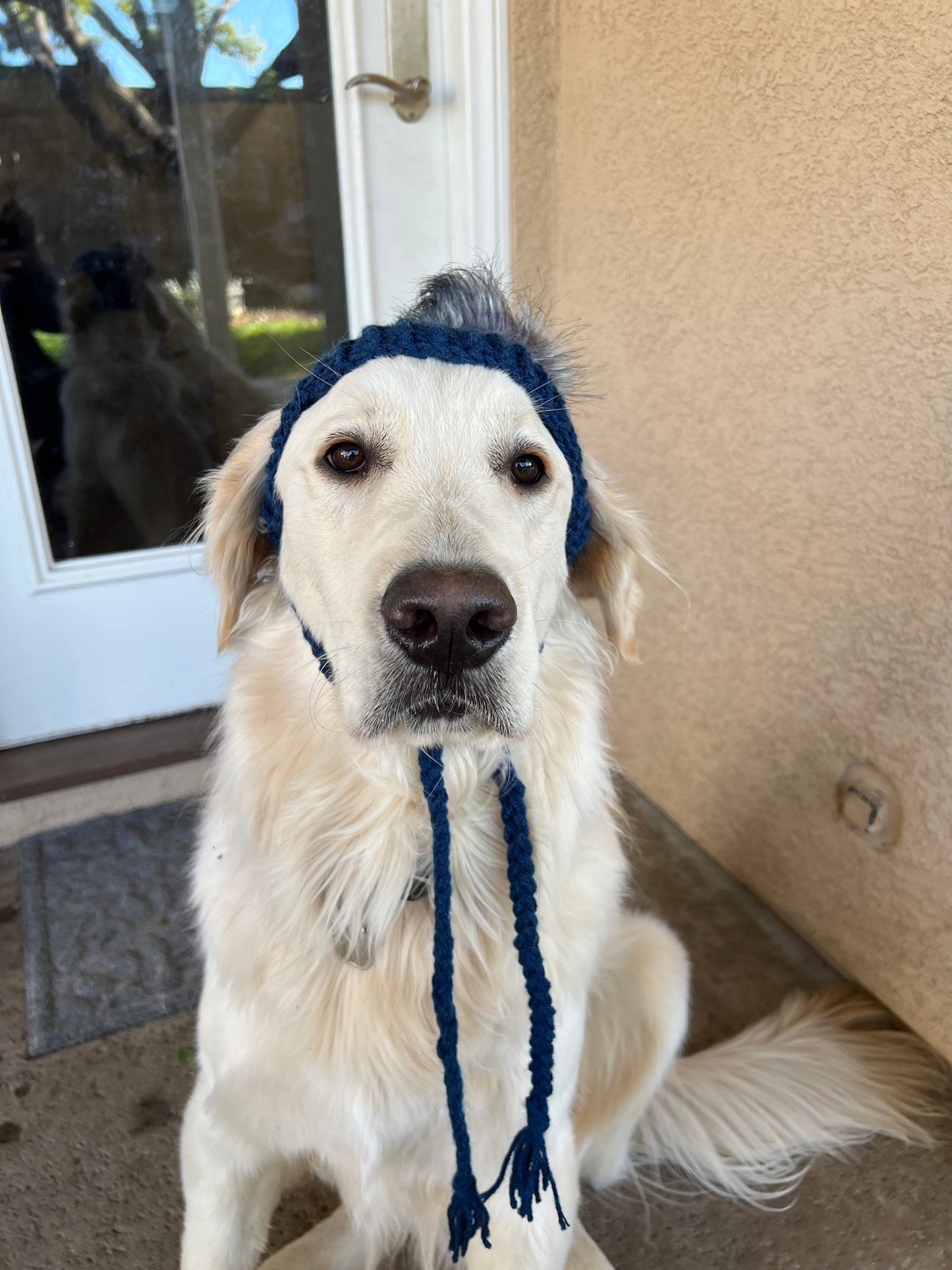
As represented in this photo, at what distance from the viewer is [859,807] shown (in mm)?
1652

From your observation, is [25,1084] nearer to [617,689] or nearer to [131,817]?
[131,817]

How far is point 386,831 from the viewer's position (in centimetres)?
107

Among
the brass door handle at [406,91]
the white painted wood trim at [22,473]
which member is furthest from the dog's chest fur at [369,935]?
the brass door handle at [406,91]

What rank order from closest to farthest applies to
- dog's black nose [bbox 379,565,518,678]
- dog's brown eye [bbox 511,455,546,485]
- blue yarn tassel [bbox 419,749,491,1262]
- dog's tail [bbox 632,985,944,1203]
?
dog's black nose [bbox 379,565,518,678] < blue yarn tassel [bbox 419,749,491,1262] < dog's brown eye [bbox 511,455,546,485] < dog's tail [bbox 632,985,944,1203]

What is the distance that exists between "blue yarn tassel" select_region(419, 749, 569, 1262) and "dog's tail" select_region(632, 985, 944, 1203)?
49 centimetres

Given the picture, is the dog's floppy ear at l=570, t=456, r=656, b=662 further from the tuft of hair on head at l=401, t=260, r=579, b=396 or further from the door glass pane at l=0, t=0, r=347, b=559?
the door glass pane at l=0, t=0, r=347, b=559

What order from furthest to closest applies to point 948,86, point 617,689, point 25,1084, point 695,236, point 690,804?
point 617,689 < point 690,804 < point 695,236 < point 25,1084 < point 948,86

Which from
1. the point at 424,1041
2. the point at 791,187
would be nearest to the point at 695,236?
the point at 791,187

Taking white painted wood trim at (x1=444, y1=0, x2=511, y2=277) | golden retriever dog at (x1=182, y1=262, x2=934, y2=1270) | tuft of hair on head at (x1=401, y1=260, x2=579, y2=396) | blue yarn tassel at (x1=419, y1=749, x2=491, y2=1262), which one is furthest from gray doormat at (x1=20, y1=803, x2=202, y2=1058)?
white painted wood trim at (x1=444, y1=0, x2=511, y2=277)

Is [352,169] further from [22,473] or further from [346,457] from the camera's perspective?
[346,457]

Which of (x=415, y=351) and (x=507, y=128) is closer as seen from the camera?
(x=415, y=351)

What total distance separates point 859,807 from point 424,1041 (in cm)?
104

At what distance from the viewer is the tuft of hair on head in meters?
1.15

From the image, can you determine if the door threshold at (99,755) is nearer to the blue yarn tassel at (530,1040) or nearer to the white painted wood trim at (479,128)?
the blue yarn tassel at (530,1040)
